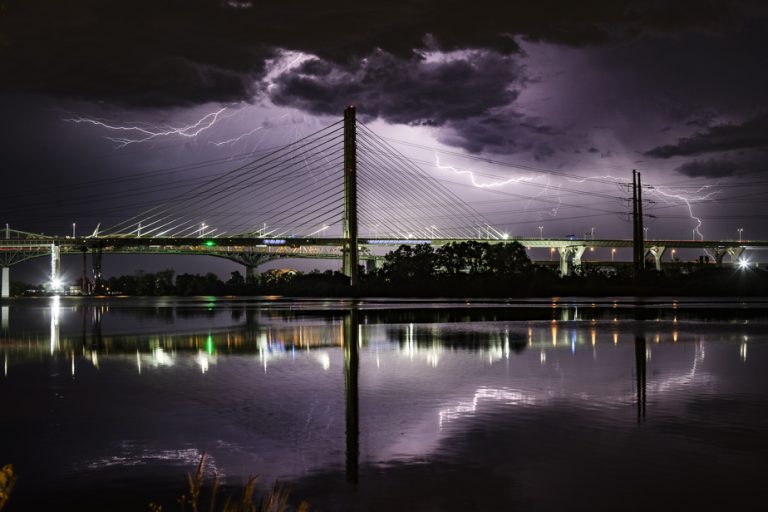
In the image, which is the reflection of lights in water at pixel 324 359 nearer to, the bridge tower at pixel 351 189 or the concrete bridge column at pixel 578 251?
the bridge tower at pixel 351 189

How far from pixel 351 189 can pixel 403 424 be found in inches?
2554

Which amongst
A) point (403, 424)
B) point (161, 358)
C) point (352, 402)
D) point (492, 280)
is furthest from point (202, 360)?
point (492, 280)

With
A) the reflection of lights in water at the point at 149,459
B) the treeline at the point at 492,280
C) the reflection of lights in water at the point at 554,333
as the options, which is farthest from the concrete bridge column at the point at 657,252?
the reflection of lights in water at the point at 149,459

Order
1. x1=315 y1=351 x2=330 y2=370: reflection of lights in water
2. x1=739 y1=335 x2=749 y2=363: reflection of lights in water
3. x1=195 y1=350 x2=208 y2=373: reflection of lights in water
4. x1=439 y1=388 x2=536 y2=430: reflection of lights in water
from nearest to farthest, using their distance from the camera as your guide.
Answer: x1=439 y1=388 x2=536 y2=430: reflection of lights in water < x1=195 y1=350 x2=208 y2=373: reflection of lights in water < x1=315 y1=351 x2=330 y2=370: reflection of lights in water < x1=739 y1=335 x2=749 y2=363: reflection of lights in water

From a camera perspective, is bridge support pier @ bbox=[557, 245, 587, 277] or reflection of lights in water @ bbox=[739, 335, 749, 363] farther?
bridge support pier @ bbox=[557, 245, 587, 277]

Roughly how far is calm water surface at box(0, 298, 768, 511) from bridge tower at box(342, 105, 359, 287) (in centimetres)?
5075

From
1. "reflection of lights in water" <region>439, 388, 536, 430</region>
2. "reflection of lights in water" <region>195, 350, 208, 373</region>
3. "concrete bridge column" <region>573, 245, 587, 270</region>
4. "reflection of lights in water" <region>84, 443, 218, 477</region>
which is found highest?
"concrete bridge column" <region>573, 245, 587, 270</region>

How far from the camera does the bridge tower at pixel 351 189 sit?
2913 inches

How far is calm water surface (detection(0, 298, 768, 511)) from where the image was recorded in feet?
26.7

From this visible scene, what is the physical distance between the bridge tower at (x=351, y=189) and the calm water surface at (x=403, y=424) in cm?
5075

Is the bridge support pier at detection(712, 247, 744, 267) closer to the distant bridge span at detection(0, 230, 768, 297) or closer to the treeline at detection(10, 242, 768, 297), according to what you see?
the distant bridge span at detection(0, 230, 768, 297)

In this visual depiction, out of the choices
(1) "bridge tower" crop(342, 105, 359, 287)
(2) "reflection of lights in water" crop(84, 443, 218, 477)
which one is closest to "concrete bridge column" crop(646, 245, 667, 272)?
(1) "bridge tower" crop(342, 105, 359, 287)

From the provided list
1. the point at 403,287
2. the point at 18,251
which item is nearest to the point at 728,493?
the point at 403,287

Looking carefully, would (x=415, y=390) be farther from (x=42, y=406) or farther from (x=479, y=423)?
(x=42, y=406)
